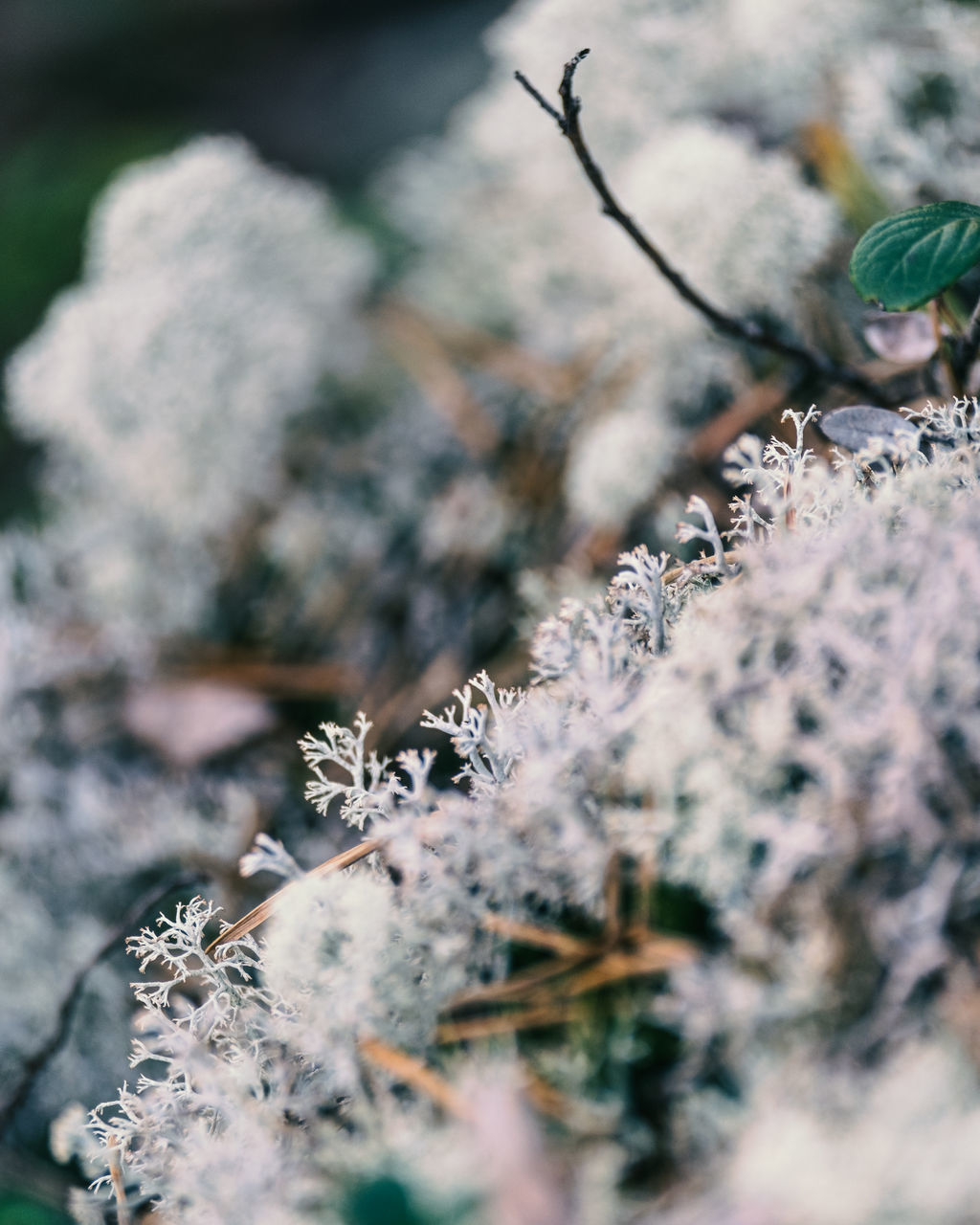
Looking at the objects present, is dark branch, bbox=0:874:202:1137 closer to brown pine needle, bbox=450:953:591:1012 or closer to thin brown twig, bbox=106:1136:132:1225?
thin brown twig, bbox=106:1136:132:1225

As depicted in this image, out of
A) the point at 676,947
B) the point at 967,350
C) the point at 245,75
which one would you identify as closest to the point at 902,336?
the point at 967,350

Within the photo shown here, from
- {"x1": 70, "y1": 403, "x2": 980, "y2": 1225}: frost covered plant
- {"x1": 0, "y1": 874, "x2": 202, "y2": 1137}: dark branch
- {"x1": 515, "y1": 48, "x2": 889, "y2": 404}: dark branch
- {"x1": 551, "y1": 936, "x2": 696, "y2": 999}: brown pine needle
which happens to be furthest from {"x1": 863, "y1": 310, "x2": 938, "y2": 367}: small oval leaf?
{"x1": 0, "y1": 874, "x2": 202, "y2": 1137}: dark branch

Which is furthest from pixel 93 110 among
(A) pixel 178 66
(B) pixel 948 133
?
(B) pixel 948 133

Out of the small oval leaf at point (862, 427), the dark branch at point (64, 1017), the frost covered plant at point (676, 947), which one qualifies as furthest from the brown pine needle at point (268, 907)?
the small oval leaf at point (862, 427)

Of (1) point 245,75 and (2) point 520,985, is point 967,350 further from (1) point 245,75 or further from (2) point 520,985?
(1) point 245,75

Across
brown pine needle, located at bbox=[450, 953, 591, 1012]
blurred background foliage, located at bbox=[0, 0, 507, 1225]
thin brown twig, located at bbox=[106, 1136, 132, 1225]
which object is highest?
blurred background foliage, located at bbox=[0, 0, 507, 1225]

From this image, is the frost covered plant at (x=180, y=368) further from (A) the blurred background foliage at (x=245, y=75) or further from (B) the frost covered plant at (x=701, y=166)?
(A) the blurred background foliage at (x=245, y=75)
